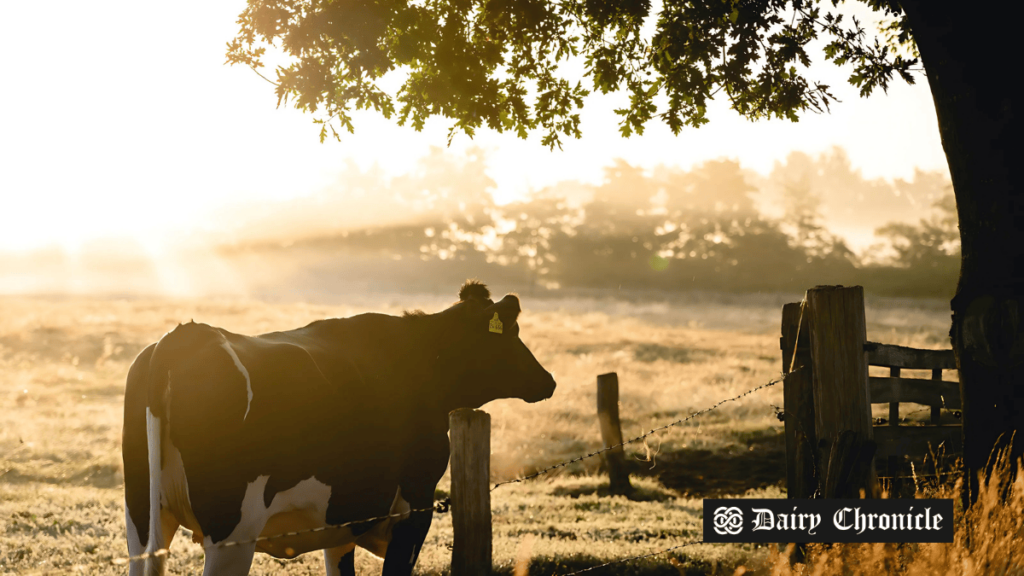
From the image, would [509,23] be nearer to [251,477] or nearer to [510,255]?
[251,477]

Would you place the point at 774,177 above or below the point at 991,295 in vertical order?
above

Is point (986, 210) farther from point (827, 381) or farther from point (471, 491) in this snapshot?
point (471, 491)

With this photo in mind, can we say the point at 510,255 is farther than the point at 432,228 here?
No

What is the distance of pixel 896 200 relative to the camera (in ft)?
333

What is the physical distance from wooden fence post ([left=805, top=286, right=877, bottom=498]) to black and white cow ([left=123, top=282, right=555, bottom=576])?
2.77 meters

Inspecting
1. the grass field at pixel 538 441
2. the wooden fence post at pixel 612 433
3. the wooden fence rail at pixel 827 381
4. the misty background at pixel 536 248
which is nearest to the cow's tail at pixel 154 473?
the grass field at pixel 538 441

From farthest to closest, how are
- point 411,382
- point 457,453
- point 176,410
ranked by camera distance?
point 411,382 → point 176,410 → point 457,453

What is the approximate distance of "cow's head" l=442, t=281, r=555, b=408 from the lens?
670 centimetres

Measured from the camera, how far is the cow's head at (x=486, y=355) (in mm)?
6703

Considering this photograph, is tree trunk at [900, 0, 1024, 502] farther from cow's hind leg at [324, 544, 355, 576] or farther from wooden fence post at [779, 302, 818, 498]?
cow's hind leg at [324, 544, 355, 576]

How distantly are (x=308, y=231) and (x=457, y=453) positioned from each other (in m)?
80.0

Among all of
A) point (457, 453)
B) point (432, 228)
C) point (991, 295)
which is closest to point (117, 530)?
point (457, 453)


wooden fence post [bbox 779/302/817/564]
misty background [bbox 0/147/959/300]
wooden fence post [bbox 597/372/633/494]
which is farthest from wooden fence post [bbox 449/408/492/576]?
misty background [bbox 0/147/959/300]

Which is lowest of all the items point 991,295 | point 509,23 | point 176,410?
point 176,410
